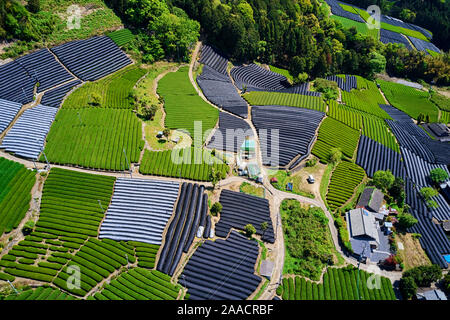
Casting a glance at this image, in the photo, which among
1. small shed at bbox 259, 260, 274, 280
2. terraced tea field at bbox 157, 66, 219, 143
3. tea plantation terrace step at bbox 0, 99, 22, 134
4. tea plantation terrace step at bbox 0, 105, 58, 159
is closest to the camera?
small shed at bbox 259, 260, 274, 280

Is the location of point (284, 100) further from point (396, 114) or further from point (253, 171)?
point (396, 114)

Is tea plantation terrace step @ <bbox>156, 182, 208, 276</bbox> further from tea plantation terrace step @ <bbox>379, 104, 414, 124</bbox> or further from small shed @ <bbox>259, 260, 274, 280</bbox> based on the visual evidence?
tea plantation terrace step @ <bbox>379, 104, 414, 124</bbox>

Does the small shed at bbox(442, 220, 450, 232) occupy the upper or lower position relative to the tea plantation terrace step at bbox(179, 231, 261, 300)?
upper

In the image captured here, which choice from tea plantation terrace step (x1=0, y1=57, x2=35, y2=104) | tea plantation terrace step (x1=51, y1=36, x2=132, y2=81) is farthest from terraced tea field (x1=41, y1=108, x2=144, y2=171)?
tea plantation terrace step (x1=51, y1=36, x2=132, y2=81)

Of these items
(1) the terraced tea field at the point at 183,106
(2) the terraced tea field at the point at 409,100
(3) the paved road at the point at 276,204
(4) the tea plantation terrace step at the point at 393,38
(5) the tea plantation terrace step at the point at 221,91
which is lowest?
(3) the paved road at the point at 276,204

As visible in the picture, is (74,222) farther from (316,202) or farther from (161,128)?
(316,202)

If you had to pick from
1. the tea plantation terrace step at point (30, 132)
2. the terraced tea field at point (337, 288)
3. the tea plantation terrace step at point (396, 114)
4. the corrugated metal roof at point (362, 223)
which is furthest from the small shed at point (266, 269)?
the tea plantation terrace step at point (396, 114)

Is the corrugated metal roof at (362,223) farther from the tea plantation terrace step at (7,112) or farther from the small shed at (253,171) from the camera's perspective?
the tea plantation terrace step at (7,112)
